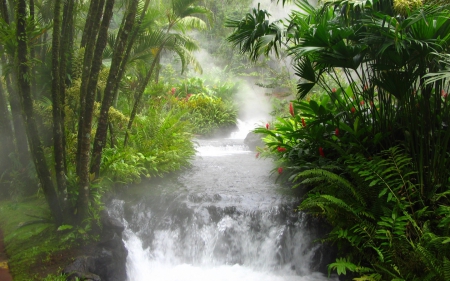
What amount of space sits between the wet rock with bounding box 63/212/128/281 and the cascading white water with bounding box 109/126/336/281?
37 cm

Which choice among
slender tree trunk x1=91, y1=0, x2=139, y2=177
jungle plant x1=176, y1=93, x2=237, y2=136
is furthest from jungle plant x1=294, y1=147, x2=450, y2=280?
jungle plant x1=176, y1=93, x2=237, y2=136

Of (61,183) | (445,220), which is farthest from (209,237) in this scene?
(445,220)

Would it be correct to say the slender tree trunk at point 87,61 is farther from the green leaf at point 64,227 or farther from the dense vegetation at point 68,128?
the green leaf at point 64,227

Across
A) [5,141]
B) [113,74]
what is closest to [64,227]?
[113,74]

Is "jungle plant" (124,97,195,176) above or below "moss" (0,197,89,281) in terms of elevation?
above

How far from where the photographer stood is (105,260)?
381 cm

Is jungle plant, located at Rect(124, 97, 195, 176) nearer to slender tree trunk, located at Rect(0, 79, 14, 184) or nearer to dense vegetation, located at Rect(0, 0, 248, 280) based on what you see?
dense vegetation, located at Rect(0, 0, 248, 280)

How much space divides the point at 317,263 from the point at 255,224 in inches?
38.0

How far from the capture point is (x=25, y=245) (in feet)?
12.8

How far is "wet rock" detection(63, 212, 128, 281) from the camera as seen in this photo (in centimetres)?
353

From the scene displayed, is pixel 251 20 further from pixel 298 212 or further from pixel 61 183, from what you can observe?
pixel 61 183

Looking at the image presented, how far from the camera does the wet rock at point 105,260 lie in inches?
139

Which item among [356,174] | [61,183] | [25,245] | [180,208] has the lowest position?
[25,245]

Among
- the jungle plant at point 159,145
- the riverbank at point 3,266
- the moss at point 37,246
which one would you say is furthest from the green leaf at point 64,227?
the jungle plant at point 159,145
